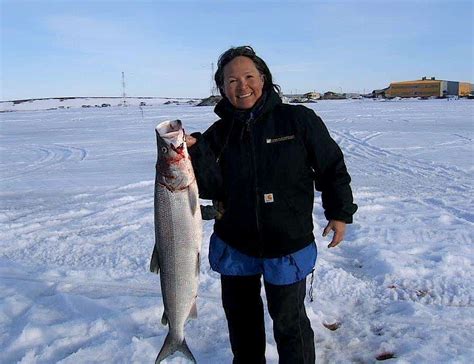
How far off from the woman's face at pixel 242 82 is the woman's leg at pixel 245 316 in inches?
42.3

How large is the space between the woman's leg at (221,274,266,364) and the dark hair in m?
1.18

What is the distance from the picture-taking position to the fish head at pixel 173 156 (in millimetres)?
2242

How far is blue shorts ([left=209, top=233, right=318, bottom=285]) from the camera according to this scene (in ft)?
8.75

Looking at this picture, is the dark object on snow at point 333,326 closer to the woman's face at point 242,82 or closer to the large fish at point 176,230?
the large fish at point 176,230

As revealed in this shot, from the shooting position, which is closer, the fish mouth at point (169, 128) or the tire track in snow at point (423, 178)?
the fish mouth at point (169, 128)

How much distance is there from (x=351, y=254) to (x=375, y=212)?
5.88ft

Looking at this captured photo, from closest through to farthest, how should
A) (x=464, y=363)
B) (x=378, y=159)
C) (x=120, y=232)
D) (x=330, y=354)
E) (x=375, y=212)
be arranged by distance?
(x=464, y=363), (x=330, y=354), (x=120, y=232), (x=375, y=212), (x=378, y=159)

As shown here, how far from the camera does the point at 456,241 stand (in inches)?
215

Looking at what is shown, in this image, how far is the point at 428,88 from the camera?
86.6m

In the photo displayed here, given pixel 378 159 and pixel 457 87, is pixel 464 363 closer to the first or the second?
pixel 378 159

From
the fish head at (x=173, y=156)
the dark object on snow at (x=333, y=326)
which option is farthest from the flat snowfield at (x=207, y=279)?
the fish head at (x=173, y=156)

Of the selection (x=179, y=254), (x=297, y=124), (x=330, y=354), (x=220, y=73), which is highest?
(x=220, y=73)

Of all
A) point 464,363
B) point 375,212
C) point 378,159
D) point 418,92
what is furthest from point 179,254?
point 418,92

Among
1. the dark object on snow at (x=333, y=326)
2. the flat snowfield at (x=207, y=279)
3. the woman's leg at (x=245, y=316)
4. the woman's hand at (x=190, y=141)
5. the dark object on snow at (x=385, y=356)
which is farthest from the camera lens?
the dark object on snow at (x=333, y=326)
